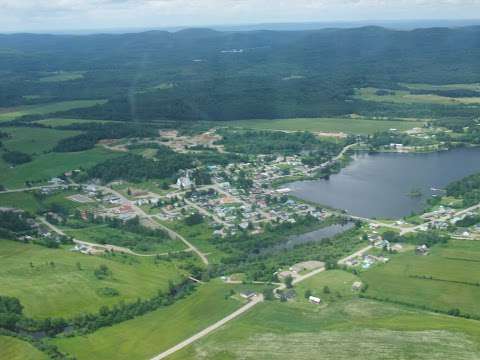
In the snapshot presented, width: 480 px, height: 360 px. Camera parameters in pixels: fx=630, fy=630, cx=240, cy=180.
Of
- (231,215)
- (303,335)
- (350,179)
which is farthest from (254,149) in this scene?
(303,335)

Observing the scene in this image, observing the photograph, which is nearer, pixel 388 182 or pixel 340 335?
pixel 340 335

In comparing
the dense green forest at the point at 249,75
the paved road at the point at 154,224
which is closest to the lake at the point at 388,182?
the paved road at the point at 154,224

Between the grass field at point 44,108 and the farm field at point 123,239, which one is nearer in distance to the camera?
the farm field at point 123,239

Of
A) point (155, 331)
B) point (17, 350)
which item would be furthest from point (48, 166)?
point (17, 350)

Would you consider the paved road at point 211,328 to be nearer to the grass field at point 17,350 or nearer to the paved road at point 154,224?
the grass field at point 17,350

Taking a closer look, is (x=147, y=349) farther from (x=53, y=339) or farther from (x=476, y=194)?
(x=476, y=194)

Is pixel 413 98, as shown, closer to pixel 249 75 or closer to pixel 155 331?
pixel 249 75
